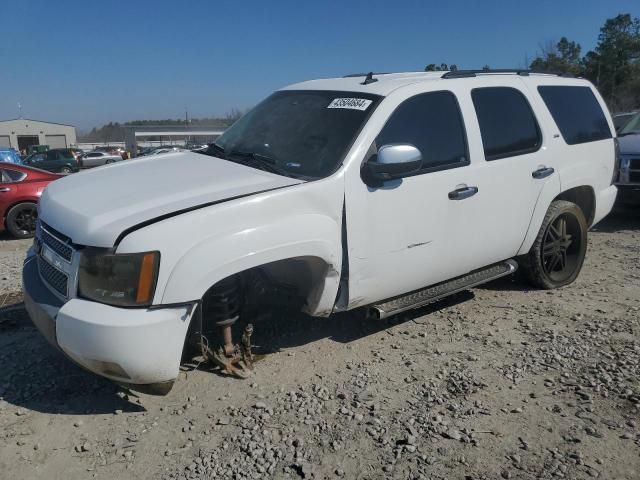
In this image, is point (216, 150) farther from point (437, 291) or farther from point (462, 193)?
point (437, 291)

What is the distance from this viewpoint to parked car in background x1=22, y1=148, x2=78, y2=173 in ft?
102

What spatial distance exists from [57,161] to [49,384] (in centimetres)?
3172

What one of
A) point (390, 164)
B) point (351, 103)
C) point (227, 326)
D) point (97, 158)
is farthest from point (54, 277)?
point (97, 158)

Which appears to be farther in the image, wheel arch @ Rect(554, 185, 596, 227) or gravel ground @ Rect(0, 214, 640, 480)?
wheel arch @ Rect(554, 185, 596, 227)

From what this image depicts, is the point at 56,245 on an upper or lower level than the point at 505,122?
lower

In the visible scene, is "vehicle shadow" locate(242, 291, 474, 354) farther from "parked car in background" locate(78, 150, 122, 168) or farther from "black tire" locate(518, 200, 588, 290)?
"parked car in background" locate(78, 150, 122, 168)

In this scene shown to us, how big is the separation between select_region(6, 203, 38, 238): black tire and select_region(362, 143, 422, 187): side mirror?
726 centimetres

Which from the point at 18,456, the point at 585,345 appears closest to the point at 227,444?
the point at 18,456

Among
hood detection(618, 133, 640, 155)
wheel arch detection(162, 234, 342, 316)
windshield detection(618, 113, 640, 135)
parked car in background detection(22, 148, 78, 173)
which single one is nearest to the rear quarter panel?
wheel arch detection(162, 234, 342, 316)

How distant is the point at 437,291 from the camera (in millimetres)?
4137

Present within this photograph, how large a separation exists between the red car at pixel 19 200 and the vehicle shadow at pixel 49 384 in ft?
18.3

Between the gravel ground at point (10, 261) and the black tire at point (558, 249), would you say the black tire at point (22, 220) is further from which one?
the black tire at point (558, 249)

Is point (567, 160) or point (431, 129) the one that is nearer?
point (431, 129)

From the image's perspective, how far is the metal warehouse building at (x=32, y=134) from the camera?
255 ft
